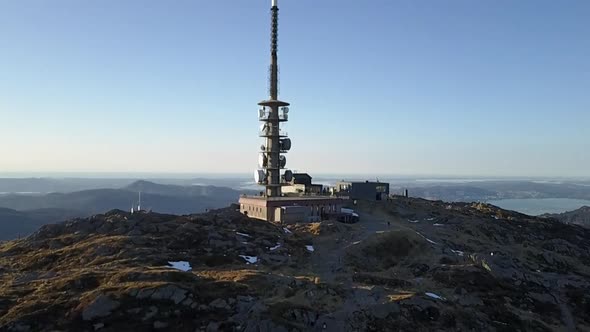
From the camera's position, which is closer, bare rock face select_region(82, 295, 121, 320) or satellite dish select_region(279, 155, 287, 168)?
bare rock face select_region(82, 295, 121, 320)

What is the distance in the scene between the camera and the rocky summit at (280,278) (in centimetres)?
3189

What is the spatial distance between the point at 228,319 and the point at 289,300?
5.22 meters

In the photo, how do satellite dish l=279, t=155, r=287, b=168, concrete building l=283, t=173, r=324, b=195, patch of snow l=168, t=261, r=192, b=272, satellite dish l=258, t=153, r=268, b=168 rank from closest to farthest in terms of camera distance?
patch of snow l=168, t=261, r=192, b=272 → satellite dish l=258, t=153, r=268, b=168 → satellite dish l=279, t=155, r=287, b=168 → concrete building l=283, t=173, r=324, b=195

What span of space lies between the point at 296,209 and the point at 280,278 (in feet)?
95.8

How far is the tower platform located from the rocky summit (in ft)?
14.8

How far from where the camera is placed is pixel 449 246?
57.2 metres

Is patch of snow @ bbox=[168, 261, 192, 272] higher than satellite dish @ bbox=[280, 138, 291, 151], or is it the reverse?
satellite dish @ bbox=[280, 138, 291, 151]

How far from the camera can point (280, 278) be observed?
38438mm

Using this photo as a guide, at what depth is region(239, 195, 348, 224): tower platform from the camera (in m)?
67.1

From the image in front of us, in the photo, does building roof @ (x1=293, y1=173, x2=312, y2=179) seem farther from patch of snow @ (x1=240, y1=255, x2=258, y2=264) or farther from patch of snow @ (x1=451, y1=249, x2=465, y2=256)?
patch of snow @ (x1=240, y1=255, x2=258, y2=264)

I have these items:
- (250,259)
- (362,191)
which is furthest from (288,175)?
(250,259)

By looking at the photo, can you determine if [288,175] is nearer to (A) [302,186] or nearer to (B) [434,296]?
(A) [302,186]

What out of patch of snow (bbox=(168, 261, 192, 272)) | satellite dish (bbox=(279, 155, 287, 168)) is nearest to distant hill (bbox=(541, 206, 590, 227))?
satellite dish (bbox=(279, 155, 287, 168))

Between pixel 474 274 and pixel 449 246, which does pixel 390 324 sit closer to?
pixel 474 274
